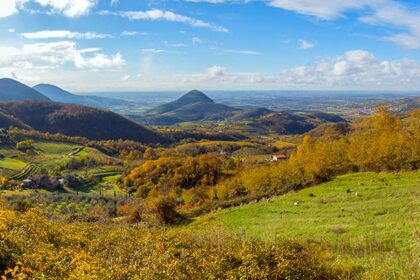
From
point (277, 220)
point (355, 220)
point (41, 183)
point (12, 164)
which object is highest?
point (355, 220)

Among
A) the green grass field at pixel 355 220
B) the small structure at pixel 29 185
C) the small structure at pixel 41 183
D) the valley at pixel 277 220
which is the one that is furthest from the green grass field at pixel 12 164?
the green grass field at pixel 355 220

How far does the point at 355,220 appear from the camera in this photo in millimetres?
23938

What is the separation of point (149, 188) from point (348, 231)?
91.3m

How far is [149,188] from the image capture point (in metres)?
108

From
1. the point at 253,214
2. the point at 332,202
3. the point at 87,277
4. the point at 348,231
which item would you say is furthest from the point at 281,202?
the point at 87,277

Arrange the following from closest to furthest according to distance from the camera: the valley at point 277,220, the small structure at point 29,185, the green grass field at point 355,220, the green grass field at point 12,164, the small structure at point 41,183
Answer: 1. the valley at point 277,220
2. the green grass field at point 355,220
3. the small structure at point 29,185
4. the small structure at point 41,183
5. the green grass field at point 12,164

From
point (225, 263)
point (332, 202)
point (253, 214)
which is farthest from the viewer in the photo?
point (253, 214)

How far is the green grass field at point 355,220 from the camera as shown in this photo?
548 inches

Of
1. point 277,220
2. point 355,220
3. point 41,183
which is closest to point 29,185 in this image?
point 41,183

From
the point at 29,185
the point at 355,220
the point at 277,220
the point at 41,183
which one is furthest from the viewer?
the point at 41,183

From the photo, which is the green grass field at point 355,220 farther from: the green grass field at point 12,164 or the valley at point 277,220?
the green grass field at point 12,164

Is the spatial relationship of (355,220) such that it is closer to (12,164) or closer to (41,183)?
(41,183)

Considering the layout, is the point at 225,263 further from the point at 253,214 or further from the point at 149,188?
the point at 149,188

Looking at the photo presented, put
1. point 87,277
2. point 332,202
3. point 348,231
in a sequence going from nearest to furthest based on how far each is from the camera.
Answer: point 87,277, point 348,231, point 332,202
